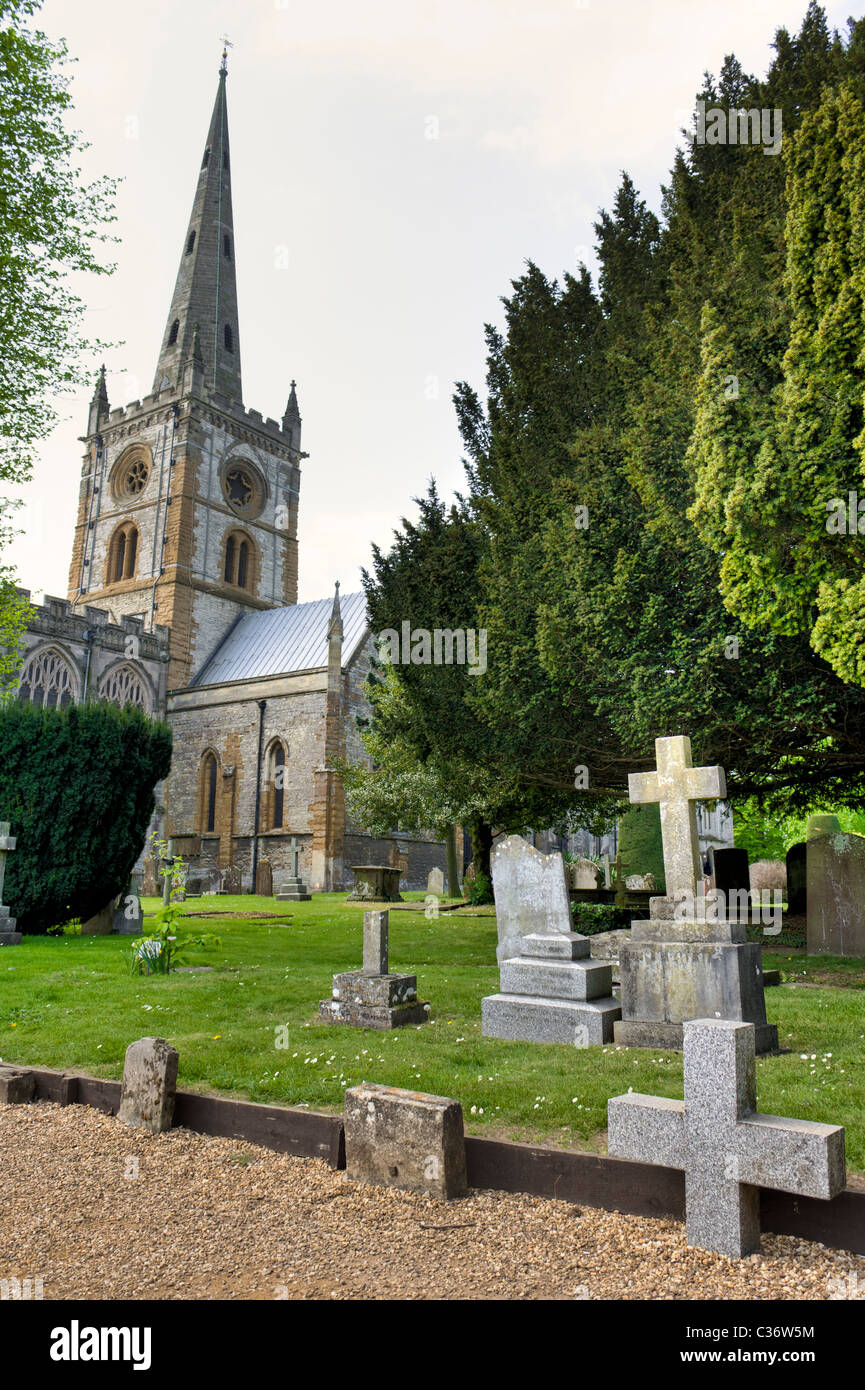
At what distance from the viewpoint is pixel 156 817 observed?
108 ft

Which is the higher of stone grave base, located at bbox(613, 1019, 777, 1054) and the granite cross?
the granite cross

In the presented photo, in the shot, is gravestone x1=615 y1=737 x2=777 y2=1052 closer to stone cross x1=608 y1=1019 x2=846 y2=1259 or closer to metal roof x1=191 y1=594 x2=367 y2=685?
stone cross x1=608 y1=1019 x2=846 y2=1259

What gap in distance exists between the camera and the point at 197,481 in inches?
1523

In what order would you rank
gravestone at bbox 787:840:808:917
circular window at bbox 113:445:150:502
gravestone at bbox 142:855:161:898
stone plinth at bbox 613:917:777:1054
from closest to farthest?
stone plinth at bbox 613:917:777:1054
gravestone at bbox 787:840:808:917
gravestone at bbox 142:855:161:898
circular window at bbox 113:445:150:502

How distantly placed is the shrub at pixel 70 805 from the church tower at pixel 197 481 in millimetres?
20941

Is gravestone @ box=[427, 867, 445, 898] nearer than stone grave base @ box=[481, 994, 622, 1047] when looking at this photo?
No

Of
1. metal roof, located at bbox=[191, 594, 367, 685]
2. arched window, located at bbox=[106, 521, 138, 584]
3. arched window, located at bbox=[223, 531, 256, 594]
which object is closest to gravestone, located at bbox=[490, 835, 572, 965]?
metal roof, located at bbox=[191, 594, 367, 685]

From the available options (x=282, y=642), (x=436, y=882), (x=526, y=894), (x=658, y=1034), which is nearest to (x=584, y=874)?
(x=436, y=882)

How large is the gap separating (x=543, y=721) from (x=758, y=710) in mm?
2982

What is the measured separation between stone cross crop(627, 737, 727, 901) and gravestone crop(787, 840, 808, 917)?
11.8 meters

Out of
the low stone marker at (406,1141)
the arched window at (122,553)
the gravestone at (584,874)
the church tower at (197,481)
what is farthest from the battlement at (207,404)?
the low stone marker at (406,1141)

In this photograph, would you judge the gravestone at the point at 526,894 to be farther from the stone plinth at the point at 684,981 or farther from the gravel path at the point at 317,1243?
the gravel path at the point at 317,1243

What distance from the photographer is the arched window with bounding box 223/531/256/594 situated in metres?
40.2
